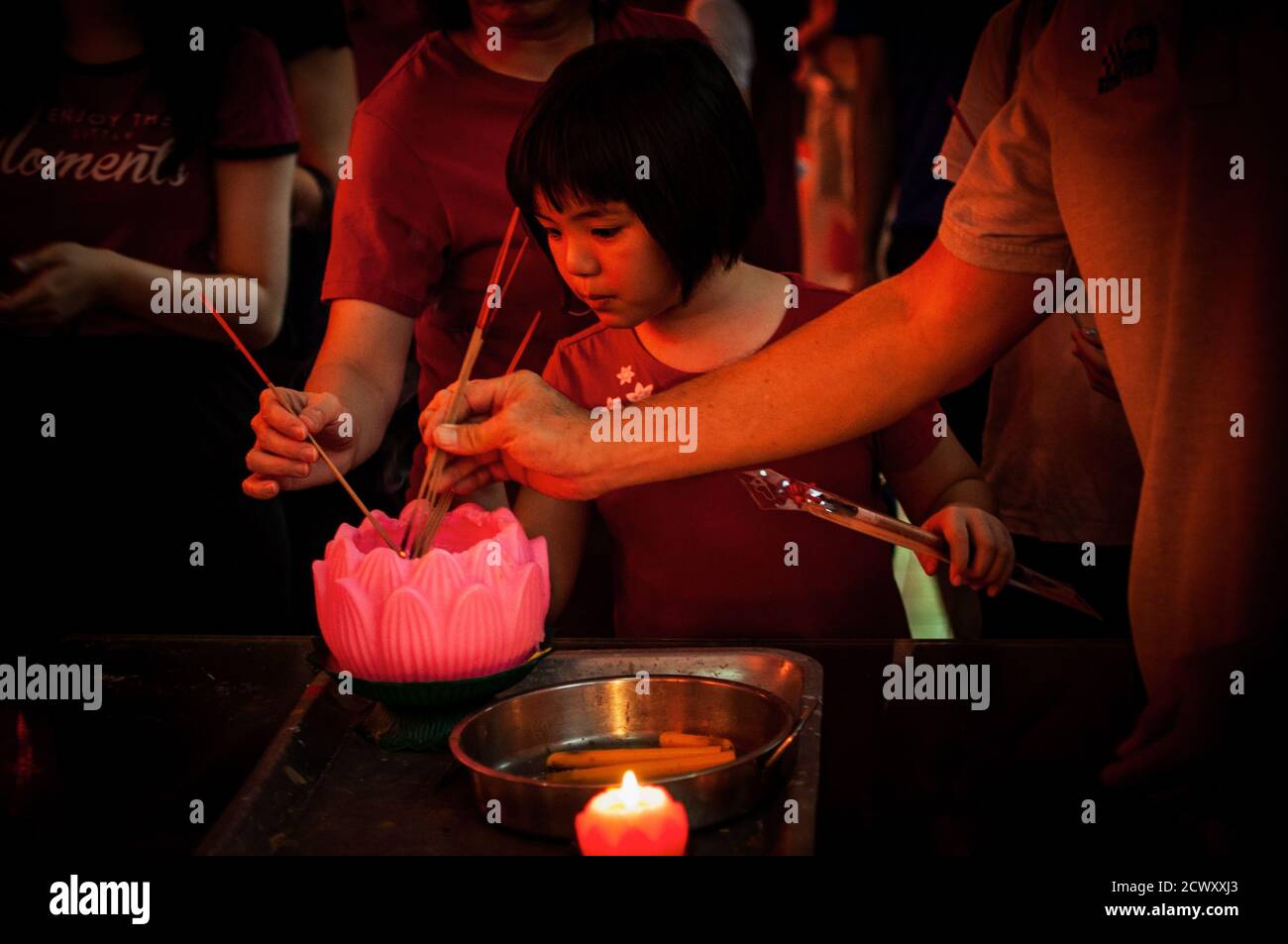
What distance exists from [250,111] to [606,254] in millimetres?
880

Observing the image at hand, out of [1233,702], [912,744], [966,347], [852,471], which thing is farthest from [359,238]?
[1233,702]

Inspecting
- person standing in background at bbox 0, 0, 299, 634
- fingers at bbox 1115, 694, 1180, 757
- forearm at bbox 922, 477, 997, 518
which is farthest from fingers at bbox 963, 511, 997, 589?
person standing in background at bbox 0, 0, 299, 634

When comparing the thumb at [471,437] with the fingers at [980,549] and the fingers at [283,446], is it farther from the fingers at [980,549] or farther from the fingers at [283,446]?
the fingers at [980,549]

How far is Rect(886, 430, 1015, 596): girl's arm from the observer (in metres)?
1.40

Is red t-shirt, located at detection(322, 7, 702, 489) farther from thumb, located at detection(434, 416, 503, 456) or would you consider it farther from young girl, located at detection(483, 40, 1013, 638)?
thumb, located at detection(434, 416, 503, 456)

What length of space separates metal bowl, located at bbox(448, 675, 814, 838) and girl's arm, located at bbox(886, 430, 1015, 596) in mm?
335

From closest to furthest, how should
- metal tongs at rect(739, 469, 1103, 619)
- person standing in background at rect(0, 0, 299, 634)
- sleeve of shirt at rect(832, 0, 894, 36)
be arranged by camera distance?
metal tongs at rect(739, 469, 1103, 619)
person standing in background at rect(0, 0, 299, 634)
sleeve of shirt at rect(832, 0, 894, 36)

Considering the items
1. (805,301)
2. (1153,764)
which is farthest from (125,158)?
(1153,764)

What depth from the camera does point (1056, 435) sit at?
1.90 metres

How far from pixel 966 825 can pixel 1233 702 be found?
0.80 feet

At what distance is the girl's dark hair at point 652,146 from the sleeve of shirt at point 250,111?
2.25 feet

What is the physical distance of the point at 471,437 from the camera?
1.33 meters

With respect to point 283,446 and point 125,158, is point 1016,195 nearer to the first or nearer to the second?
point 283,446

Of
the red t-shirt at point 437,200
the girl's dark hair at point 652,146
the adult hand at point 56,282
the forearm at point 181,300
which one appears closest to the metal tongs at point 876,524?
the girl's dark hair at point 652,146
